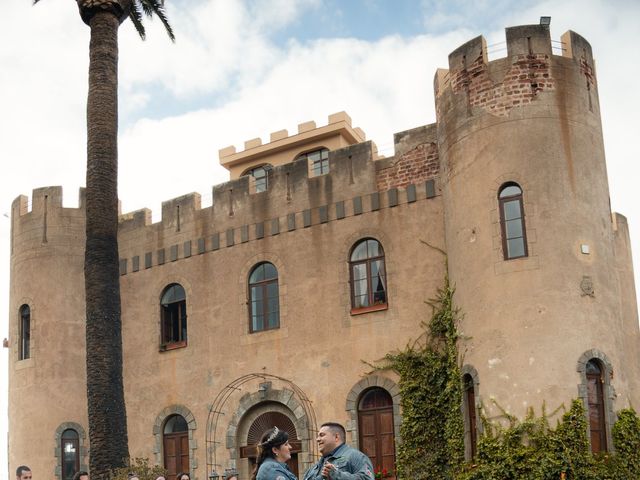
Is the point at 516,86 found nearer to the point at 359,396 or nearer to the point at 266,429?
the point at 359,396

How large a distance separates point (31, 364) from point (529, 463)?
14.5 meters

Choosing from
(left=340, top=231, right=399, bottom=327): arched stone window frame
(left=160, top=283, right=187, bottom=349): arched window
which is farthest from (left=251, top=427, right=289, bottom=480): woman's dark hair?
(left=160, top=283, right=187, bottom=349): arched window

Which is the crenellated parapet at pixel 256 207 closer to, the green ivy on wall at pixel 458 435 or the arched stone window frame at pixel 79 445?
the green ivy on wall at pixel 458 435

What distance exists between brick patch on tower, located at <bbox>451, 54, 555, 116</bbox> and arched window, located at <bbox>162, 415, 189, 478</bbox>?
35.9ft

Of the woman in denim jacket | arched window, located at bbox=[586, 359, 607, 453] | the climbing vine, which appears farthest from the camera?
the climbing vine

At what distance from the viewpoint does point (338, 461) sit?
28.7 ft

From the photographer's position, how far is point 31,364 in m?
26.5

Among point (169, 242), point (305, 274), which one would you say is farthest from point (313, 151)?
point (305, 274)

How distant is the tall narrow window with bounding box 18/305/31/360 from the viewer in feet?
88.8

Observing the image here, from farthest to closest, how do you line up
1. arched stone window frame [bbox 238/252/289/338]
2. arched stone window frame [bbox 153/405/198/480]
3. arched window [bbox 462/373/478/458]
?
arched stone window frame [bbox 153/405/198/480] → arched stone window frame [bbox 238/252/289/338] → arched window [bbox 462/373/478/458]

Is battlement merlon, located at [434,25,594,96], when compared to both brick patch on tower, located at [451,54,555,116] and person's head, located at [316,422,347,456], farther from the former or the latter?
person's head, located at [316,422,347,456]

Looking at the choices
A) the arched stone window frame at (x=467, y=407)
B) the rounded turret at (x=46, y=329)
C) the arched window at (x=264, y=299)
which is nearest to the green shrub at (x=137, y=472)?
the arched window at (x=264, y=299)

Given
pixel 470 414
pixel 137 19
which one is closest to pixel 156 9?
pixel 137 19

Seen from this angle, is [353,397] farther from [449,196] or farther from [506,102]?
[506,102]
